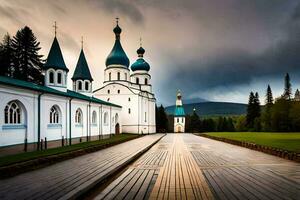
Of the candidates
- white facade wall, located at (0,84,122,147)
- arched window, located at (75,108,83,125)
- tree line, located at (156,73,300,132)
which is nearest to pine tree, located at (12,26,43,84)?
white facade wall, located at (0,84,122,147)

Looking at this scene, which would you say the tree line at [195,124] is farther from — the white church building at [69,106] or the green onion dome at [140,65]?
the green onion dome at [140,65]

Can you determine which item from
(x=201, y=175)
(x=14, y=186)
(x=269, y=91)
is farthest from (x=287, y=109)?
(x=14, y=186)

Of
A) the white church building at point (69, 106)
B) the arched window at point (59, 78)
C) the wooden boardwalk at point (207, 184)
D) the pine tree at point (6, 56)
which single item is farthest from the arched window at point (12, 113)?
the pine tree at point (6, 56)

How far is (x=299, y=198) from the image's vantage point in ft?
19.8

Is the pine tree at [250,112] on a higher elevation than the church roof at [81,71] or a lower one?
lower

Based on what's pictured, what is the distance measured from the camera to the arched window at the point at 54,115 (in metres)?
20.4

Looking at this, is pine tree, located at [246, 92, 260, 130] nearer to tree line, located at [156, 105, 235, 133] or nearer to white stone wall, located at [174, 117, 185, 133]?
tree line, located at [156, 105, 235, 133]

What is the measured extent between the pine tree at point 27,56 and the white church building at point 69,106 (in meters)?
10.1

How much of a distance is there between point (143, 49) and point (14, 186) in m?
60.9

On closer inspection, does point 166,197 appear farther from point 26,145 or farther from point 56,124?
point 56,124

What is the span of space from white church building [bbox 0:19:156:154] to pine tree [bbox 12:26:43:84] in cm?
1012

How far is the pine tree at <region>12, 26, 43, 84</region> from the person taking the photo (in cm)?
4688

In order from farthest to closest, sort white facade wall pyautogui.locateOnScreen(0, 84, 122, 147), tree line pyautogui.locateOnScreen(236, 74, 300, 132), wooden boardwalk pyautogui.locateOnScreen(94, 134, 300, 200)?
tree line pyautogui.locateOnScreen(236, 74, 300, 132), white facade wall pyautogui.locateOnScreen(0, 84, 122, 147), wooden boardwalk pyautogui.locateOnScreen(94, 134, 300, 200)

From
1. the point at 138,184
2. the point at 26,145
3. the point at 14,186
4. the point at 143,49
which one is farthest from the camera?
the point at 143,49
